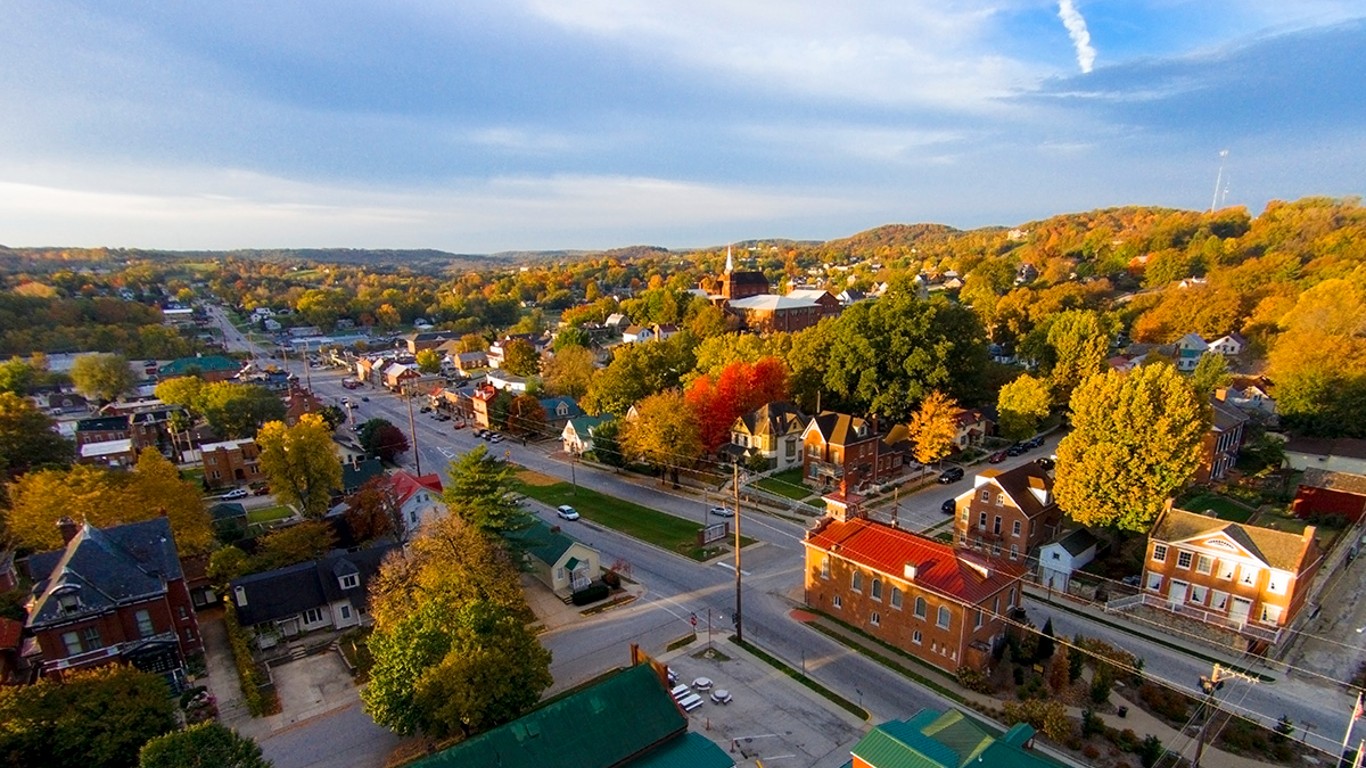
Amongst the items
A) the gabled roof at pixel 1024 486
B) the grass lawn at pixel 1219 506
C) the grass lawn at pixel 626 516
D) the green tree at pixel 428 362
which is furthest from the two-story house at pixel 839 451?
the green tree at pixel 428 362

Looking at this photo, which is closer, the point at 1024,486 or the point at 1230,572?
the point at 1230,572

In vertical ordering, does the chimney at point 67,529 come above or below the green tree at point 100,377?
above

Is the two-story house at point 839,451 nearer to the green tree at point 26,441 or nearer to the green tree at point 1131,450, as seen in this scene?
the green tree at point 1131,450

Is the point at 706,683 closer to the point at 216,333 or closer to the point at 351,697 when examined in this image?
the point at 351,697

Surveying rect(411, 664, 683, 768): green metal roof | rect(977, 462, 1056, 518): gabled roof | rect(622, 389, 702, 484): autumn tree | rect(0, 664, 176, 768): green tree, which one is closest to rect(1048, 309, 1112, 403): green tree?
rect(977, 462, 1056, 518): gabled roof

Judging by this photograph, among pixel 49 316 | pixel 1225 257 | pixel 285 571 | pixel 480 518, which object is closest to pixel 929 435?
pixel 480 518

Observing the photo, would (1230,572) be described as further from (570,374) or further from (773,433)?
(570,374)

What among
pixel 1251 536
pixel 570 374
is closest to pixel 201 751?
pixel 1251 536
